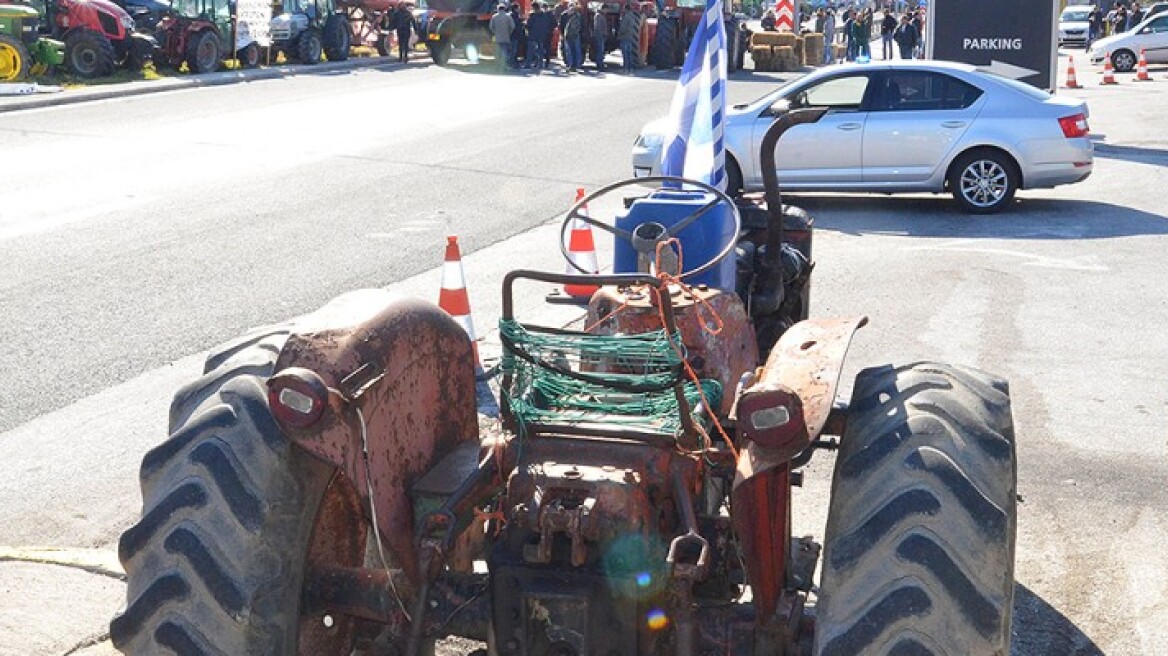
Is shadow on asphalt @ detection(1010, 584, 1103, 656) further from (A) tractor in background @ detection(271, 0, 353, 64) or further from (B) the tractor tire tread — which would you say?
(A) tractor in background @ detection(271, 0, 353, 64)

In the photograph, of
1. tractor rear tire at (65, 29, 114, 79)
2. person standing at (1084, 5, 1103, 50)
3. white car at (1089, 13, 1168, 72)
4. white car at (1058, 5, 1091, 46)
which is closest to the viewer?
tractor rear tire at (65, 29, 114, 79)

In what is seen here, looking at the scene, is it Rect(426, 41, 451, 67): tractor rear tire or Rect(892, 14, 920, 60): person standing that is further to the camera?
Rect(892, 14, 920, 60): person standing

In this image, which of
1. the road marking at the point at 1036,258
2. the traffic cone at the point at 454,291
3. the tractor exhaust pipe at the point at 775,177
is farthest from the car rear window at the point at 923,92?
the tractor exhaust pipe at the point at 775,177

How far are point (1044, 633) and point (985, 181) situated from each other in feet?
37.8

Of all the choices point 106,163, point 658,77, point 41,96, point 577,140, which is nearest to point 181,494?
point 106,163

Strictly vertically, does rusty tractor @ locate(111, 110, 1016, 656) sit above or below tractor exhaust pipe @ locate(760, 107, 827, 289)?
below

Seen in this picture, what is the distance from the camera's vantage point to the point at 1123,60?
41031mm

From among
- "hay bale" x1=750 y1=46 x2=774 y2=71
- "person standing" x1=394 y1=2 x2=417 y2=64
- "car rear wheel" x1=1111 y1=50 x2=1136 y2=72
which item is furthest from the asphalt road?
"car rear wheel" x1=1111 y1=50 x2=1136 y2=72

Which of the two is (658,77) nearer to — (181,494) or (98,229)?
(98,229)

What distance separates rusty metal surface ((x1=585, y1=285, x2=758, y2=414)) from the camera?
473cm

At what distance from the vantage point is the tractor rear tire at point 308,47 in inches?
1419

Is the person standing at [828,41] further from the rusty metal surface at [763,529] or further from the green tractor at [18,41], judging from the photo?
the rusty metal surface at [763,529]

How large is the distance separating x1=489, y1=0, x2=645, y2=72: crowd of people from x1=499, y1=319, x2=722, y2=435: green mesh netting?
1350 inches

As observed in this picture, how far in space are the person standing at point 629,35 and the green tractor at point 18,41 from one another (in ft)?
52.8
